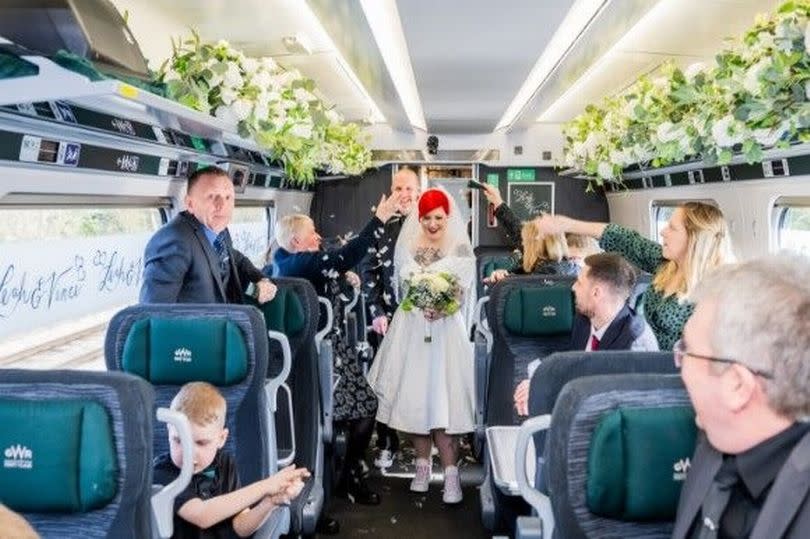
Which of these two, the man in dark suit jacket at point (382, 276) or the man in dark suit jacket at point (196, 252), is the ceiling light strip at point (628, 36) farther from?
the man in dark suit jacket at point (196, 252)

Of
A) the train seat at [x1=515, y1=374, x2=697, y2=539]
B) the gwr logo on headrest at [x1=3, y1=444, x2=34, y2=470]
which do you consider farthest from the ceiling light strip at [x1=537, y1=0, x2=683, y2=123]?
the gwr logo on headrest at [x1=3, y1=444, x2=34, y2=470]

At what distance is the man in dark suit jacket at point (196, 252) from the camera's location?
3576mm

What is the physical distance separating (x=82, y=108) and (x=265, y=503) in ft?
6.47

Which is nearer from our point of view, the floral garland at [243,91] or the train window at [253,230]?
the floral garland at [243,91]

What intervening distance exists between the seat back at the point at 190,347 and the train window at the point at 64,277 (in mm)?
799

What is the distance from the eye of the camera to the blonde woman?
5461mm

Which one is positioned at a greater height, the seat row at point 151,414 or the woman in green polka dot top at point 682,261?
the woman in green polka dot top at point 682,261

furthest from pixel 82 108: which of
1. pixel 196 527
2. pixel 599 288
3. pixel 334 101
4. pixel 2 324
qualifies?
pixel 334 101

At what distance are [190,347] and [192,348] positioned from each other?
0.03 feet

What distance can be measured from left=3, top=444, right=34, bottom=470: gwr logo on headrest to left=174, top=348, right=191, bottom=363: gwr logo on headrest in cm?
116

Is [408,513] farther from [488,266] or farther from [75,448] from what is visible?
[75,448]

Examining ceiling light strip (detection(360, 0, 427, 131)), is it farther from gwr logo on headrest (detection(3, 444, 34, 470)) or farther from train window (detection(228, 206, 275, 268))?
gwr logo on headrest (detection(3, 444, 34, 470))

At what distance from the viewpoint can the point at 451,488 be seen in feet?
17.1

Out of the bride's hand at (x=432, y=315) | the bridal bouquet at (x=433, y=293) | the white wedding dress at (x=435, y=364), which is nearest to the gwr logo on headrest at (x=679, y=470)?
the bridal bouquet at (x=433, y=293)
